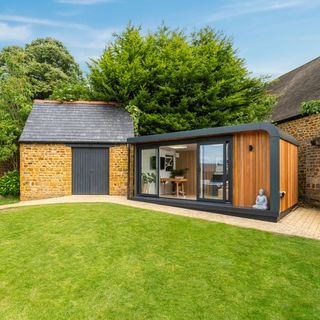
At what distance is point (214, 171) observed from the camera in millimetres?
8391

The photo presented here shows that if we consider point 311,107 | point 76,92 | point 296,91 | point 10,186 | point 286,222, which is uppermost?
point 76,92

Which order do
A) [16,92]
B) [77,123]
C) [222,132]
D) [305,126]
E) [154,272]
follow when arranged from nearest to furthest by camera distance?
[154,272] → [222,132] → [305,126] → [77,123] → [16,92]

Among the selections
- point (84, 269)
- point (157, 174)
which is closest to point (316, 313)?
point (84, 269)

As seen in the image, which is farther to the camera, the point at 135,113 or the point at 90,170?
the point at 135,113

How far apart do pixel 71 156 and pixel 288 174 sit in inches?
371

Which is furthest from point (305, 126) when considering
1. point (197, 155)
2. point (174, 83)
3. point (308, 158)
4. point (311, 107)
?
point (174, 83)

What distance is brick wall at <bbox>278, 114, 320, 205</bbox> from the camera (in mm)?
10438

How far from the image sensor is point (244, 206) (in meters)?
7.77

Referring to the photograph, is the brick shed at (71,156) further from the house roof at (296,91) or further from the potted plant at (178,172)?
the house roof at (296,91)

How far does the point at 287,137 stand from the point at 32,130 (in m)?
11.1

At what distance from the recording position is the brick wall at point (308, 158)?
10.4 meters

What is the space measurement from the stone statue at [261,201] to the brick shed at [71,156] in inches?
257

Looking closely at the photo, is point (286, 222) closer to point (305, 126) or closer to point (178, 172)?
point (178, 172)

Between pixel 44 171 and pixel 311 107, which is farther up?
pixel 311 107
